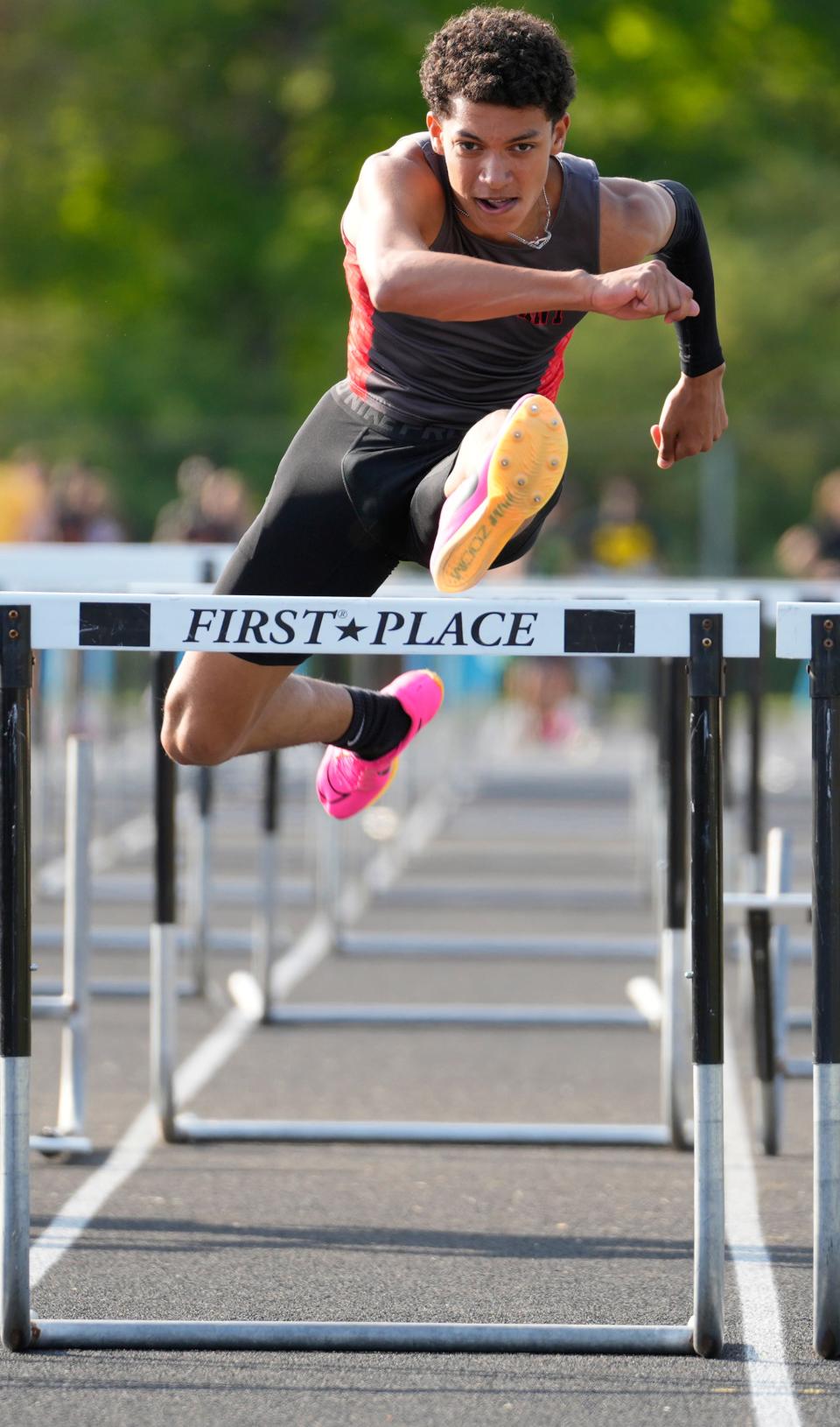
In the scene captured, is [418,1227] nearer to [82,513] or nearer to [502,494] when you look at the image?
[502,494]

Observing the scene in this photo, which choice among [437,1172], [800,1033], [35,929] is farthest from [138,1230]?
[35,929]

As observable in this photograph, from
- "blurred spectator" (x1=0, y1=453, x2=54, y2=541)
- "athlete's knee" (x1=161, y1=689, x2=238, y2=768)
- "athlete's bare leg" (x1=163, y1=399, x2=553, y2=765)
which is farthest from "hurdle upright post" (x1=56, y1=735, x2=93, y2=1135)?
"blurred spectator" (x1=0, y1=453, x2=54, y2=541)

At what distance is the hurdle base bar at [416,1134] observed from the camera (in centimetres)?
573

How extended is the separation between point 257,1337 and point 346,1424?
0.40m

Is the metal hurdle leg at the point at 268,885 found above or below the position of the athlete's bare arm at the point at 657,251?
below

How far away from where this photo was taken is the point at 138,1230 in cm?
494

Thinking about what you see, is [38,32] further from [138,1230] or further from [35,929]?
[138,1230]

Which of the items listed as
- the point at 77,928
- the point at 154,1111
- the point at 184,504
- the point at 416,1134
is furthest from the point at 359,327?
the point at 184,504

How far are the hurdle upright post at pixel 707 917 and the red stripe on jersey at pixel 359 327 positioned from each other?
1.02m

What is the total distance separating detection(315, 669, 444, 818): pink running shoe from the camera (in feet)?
16.9

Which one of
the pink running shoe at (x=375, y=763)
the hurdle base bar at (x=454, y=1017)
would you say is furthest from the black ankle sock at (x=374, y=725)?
the hurdle base bar at (x=454, y=1017)

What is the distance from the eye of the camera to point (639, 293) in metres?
3.60

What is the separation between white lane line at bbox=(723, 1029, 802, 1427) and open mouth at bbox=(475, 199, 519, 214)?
1.62 meters

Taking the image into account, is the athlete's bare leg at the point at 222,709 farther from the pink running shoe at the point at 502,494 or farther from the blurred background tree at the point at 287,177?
the blurred background tree at the point at 287,177
